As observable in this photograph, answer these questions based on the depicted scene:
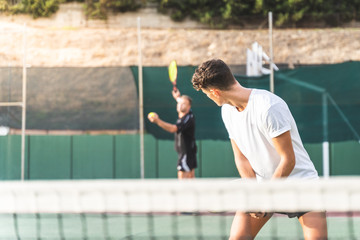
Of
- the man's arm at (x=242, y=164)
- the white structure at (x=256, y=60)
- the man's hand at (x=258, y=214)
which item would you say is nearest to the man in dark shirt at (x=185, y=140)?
the white structure at (x=256, y=60)

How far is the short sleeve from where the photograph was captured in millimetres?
2475

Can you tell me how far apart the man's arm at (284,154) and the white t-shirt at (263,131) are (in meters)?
0.03

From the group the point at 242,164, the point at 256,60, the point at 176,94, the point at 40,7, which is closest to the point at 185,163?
the point at 176,94

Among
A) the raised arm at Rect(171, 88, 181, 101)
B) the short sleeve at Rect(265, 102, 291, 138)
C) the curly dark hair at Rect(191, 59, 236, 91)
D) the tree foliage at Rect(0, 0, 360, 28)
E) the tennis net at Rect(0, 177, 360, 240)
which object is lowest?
the tennis net at Rect(0, 177, 360, 240)

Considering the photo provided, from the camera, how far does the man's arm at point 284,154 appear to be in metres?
2.49

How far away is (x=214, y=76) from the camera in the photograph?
2537mm

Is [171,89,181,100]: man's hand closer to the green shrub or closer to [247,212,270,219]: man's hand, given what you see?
[247,212,270,219]: man's hand

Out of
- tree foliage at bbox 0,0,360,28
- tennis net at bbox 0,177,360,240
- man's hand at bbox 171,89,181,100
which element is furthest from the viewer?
tree foliage at bbox 0,0,360,28

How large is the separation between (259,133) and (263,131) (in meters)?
0.04

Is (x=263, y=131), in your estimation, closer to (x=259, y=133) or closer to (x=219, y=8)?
(x=259, y=133)

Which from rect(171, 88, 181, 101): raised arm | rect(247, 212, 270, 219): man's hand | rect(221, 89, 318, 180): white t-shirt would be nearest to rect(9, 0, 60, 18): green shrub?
rect(171, 88, 181, 101): raised arm

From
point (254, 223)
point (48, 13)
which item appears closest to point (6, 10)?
point (48, 13)

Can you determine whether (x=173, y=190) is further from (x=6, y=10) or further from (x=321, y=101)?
(x=6, y=10)

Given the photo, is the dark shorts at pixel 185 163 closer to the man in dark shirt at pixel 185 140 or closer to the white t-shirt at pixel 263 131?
the man in dark shirt at pixel 185 140
